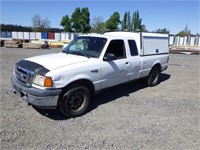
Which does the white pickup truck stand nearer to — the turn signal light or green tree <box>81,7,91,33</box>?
the turn signal light

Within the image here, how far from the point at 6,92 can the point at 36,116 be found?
78.0 inches

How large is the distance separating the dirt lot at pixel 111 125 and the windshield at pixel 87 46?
143cm

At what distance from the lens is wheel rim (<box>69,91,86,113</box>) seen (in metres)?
4.37

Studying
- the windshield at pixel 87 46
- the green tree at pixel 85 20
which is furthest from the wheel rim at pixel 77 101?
the green tree at pixel 85 20

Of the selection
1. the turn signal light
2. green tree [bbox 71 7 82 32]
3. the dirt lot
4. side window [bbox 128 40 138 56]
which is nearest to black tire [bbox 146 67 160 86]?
the dirt lot

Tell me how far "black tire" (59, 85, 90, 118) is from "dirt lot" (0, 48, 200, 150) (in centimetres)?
18

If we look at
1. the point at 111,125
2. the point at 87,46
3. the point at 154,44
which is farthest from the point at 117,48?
the point at 111,125

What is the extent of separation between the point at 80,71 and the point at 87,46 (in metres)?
1.18

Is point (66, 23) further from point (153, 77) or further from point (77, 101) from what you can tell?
point (77, 101)

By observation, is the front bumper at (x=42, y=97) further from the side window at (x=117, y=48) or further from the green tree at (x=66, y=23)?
the green tree at (x=66, y=23)

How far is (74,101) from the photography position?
14.6ft

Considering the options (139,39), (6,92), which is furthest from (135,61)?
(6,92)

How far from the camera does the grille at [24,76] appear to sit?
13.3 ft

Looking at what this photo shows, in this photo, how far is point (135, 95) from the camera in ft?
20.1
